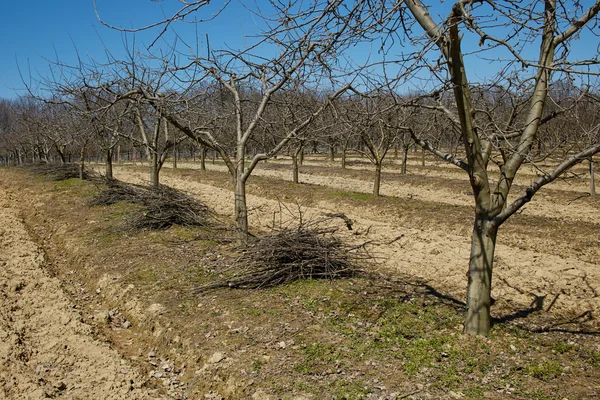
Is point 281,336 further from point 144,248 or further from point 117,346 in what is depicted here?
point 144,248

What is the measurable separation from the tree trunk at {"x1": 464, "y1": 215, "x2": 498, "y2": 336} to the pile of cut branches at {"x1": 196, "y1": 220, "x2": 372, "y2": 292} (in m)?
1.80

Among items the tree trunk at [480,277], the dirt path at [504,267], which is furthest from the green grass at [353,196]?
the tree trunk at [480,277]

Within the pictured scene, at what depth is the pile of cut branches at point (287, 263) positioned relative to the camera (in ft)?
18.8

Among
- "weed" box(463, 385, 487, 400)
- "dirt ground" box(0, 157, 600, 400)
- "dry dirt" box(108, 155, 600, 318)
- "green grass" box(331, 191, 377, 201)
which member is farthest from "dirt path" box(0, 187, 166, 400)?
"green grass" box(331, 191, 377, 201)

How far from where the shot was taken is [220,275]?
6.22m

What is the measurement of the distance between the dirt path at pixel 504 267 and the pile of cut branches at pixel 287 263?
1.08m

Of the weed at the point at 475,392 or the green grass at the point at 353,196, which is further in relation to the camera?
the green grass at the point at 353,196

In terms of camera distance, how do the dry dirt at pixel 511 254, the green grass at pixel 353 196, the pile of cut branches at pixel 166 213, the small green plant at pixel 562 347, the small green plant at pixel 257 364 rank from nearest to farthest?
the small green plant at pixel 257 364 < the small green plant at pixel 562 347 < the dry dirt at pixel 511 254 < the pile of cut branches at pixel 166 213 < the green grass at pixel 353 196

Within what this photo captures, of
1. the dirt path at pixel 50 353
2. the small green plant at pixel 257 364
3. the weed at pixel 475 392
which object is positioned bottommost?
the dirt path at pixel 50 353

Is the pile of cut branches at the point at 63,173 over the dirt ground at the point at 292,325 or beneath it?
over

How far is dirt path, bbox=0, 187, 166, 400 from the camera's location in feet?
12.5

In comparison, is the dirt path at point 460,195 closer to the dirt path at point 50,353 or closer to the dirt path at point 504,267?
the dirt path at point 504,267

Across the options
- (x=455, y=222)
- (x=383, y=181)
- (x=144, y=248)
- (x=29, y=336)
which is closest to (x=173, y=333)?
(x=29, y=336)

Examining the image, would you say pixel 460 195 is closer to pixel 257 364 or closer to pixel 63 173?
pixel 257 364
